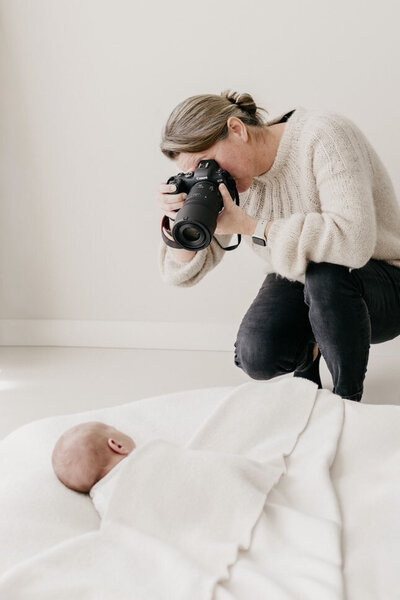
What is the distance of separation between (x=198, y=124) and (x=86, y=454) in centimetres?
73

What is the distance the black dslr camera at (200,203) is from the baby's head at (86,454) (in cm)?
42

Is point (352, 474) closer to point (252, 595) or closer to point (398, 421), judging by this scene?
point (398, 421)

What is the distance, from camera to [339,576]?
0.87 metres

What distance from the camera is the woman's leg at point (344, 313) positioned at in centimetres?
156

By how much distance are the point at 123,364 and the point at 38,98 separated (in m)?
0.91

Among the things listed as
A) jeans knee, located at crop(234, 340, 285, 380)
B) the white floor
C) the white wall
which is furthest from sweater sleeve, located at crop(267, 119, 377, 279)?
the white wall

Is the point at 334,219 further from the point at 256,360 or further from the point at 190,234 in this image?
the point at 256,360

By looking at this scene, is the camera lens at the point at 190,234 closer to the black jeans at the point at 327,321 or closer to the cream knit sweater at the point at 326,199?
the cream knit sweater at the point at 326,199

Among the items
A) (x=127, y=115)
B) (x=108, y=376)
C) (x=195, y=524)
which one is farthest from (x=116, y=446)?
(x=127, y=115)

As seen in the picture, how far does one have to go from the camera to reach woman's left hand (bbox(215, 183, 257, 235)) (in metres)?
1.49

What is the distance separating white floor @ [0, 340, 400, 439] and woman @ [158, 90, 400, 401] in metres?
0.39

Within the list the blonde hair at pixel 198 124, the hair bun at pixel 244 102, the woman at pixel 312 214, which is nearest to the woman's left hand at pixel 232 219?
the woman at pixel 312 214

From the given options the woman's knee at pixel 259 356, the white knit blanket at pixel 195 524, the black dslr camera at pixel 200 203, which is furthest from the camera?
the woman's knee at pixel 259 356

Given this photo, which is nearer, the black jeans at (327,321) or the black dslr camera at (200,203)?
the black dslr camera at (200,203)
